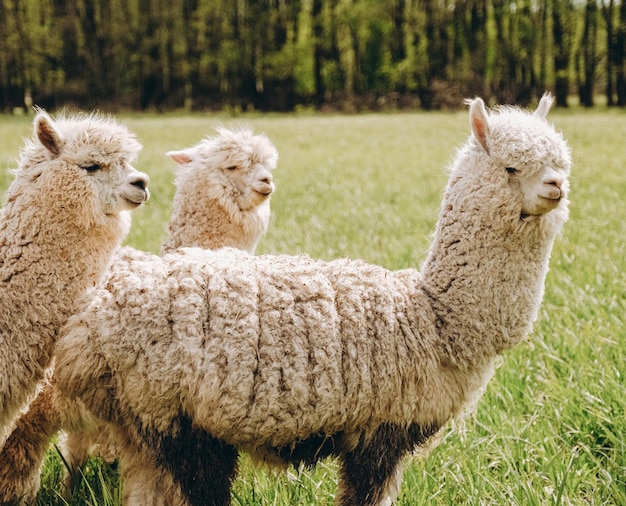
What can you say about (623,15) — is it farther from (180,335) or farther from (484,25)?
(180,335)

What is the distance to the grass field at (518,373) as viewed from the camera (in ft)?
9.33

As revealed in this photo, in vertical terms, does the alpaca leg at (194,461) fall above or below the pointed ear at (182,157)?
below

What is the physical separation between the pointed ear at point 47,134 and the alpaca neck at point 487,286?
5.18 ft

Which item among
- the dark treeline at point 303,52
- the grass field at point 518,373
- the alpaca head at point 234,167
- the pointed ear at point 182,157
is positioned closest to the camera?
the grass field at point 518,373

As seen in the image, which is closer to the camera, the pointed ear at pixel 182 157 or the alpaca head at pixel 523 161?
the alpaca head at pixel 523 161

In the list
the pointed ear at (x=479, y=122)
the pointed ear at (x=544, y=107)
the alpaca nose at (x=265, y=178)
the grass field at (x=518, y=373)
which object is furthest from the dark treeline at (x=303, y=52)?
the pointed ear at (x=479, y=122)

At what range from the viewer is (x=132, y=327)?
2.24 meters

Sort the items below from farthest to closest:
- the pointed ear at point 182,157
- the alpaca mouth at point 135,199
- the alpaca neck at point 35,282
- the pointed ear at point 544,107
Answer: the pointed ear at point 182,157
the pointed ear at point 544,107
the alpaca mouth at point 135,199
the alpaca neck at point 35,282

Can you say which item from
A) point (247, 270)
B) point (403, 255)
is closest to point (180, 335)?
point (247, 270)

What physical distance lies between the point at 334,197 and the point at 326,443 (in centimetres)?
851

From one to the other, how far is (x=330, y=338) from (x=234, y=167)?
1.79 m

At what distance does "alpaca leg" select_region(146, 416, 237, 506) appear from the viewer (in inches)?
91.0

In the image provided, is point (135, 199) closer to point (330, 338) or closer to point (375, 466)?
point (330, 338)

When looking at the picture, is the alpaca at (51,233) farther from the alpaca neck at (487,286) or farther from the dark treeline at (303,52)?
the dark treeline at (303,52)
